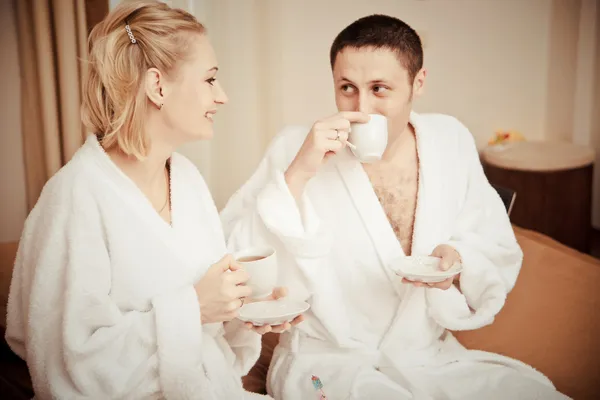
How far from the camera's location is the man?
1416 mm

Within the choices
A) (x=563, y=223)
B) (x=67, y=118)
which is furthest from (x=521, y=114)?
(x=67, y=118)

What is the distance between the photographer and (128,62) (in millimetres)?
1194

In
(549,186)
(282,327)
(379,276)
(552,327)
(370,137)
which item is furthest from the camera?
(549,186)

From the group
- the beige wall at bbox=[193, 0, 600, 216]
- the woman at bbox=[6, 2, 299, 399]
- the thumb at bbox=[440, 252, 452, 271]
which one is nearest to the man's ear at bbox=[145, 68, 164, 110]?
the woman at bbox=[6, 2, 299, 399]

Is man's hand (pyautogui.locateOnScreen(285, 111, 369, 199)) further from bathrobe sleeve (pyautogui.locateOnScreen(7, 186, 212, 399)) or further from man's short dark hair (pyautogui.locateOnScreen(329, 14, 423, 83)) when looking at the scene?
bathrobe sleeve (pyautogui.locateOnScreen(7, 186, 212, 399))

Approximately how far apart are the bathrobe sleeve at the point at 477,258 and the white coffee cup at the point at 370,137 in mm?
343

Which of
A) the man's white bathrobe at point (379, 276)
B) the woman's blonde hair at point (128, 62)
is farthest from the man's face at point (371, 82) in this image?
the woman's blonde hair at point (128, 62)

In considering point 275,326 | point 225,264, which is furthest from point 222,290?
point 275,326

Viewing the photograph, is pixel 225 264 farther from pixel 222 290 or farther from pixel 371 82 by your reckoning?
pixel 371 82

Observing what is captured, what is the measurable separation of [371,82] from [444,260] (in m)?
0.44

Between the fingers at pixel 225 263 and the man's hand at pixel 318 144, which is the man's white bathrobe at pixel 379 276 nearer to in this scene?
the man's hand at pixel 318 144

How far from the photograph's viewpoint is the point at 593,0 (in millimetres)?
3141

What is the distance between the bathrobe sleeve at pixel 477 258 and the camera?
4.94ft

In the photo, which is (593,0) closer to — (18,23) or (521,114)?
(521,114)
